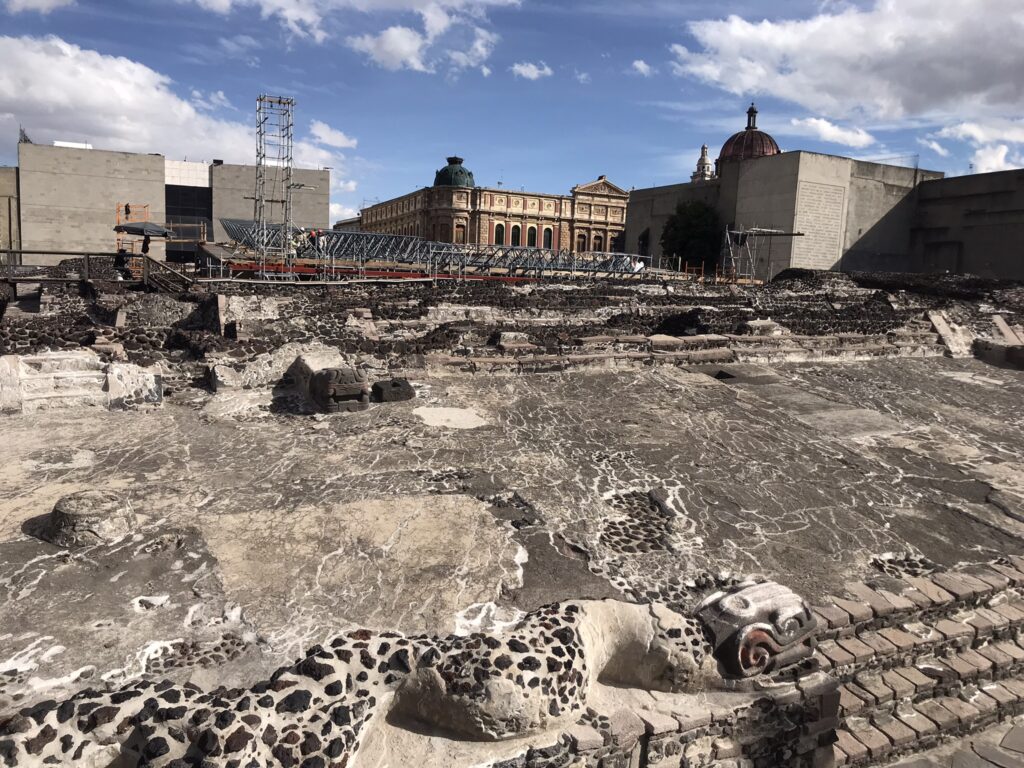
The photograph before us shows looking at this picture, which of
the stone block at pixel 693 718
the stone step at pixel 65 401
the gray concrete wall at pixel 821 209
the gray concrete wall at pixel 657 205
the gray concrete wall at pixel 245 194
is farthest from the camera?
the gray concrete wall at pixel 657 205

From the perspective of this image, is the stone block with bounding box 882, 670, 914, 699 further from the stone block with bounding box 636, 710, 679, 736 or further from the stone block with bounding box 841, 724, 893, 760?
the stone block with bounding box 636, 710, 679, 736

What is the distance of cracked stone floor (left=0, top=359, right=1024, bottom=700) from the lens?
3.96 meters

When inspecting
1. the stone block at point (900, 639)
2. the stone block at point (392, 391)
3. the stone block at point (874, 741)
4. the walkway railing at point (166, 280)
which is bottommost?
the stone block at point (874, 741)

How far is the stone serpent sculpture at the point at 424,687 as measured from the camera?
239 cm

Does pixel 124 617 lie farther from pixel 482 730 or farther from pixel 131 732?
pixel 482 730

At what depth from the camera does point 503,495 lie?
536 cm

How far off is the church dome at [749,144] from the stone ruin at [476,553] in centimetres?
3705

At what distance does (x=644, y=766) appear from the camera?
3033 millimetres

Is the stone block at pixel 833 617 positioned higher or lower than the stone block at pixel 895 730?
higher

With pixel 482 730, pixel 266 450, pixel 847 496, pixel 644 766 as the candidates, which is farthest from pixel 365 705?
pixel 847 496

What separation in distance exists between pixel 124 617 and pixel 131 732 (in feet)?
4.18

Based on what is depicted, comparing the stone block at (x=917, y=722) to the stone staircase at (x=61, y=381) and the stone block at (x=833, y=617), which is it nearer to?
the stone block at (x=833, y=617)

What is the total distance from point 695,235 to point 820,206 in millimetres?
6224

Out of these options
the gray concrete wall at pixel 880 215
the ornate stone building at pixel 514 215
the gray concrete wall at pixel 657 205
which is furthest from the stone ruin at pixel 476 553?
the ornate stone building at pixel 514 215
